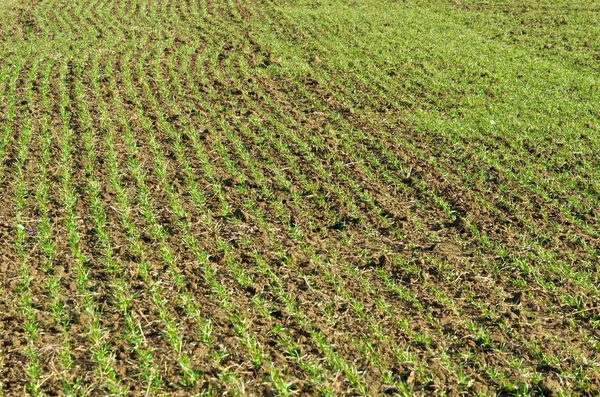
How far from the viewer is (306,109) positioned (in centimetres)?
1177

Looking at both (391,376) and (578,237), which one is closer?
(391,376)

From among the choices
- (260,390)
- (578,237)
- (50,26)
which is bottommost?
(50,26)

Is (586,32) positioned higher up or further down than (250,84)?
higher up

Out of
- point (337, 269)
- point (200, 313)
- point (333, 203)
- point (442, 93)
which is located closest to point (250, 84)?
point (442, 93)

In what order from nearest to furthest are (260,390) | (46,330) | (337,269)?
1. (260,390)
2. (46,330)
3. (337,269)

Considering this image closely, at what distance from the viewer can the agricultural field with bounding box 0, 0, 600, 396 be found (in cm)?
554

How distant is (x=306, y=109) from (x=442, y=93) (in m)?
3.08

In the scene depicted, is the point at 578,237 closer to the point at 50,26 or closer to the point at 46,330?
the point at 46,330

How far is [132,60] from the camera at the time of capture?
1411 cm

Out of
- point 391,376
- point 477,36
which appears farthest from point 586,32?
point 391,376

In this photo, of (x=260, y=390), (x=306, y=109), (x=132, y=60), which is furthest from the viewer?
(x=132, y=60)

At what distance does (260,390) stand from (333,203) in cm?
358

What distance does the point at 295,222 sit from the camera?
7871 millimetres

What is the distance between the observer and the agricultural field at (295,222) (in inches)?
218
